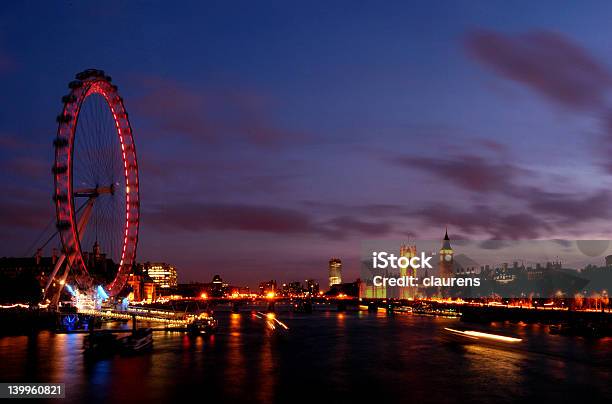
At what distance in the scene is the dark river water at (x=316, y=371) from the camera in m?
57.1

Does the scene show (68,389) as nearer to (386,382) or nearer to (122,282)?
(386,382)

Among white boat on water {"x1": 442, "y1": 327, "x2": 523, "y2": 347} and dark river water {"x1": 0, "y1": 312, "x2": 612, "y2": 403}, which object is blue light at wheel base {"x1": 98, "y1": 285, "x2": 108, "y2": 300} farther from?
white boat on water {"x1": 442, "y1": 327, "x2": 523, "y2": 347}

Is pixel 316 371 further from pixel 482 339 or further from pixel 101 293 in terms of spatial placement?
pixel 482 339

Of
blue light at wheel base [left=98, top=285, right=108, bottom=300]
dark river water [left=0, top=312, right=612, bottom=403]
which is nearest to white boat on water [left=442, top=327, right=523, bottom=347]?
dark river water [left=0, top=312, right=612, bottom=403]

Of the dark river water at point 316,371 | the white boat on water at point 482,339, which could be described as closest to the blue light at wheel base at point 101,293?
the dark river water at point 316,371

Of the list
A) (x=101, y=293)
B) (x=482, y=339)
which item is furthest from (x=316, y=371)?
(x=482, y=339)

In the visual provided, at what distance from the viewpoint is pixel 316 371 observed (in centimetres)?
7288

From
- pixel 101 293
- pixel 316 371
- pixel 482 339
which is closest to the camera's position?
pixel 316 371

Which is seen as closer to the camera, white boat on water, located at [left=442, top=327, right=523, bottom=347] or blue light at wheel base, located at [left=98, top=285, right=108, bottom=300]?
white boat on water, located at [left=442, top=327, right=523, bottom=347]

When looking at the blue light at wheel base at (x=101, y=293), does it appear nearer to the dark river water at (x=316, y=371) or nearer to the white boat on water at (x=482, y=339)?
the dark river water at (x=316, y=371)

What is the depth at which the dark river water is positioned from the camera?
187 feet

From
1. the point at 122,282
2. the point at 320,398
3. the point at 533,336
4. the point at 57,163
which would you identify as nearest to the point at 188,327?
the point at 122,282

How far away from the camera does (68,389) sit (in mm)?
57906

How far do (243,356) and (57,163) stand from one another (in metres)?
32.6
